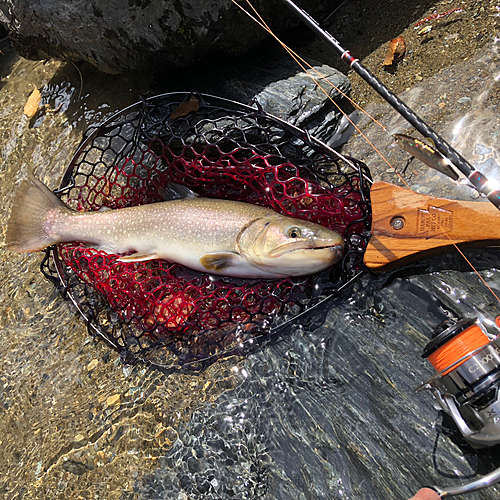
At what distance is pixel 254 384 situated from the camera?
9.77ft

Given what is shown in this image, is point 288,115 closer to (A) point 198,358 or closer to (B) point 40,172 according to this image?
(A) point 198,358

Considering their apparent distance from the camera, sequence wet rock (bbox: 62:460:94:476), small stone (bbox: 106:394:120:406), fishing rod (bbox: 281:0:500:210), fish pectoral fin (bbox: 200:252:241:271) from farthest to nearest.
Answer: small stone (bbox: 106:394:120:406) < fish pectoral fin (bbox: 200:252:241:271) < wet rock (bbox: 62:460:94:476) < fishing rod (bbox: 281:0:500:210)

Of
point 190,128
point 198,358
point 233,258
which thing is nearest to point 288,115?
point 190,128

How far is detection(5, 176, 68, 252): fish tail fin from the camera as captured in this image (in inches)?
137

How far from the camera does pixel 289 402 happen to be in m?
2.84

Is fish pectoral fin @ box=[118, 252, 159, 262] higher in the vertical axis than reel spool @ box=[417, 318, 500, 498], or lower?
lower

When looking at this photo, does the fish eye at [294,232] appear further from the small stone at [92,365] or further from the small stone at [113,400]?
the small stone at [92,365]

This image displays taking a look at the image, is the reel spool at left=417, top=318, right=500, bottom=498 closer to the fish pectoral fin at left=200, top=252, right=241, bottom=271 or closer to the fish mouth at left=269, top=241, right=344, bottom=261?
the fish mouth at left=269, top=241, right=344, bottom=261

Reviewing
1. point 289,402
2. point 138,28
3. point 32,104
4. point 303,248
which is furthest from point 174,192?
point 32,104

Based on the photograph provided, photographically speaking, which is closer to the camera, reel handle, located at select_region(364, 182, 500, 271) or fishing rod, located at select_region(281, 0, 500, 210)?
fishing rod, located at select_region(281, 0, 500, 210)

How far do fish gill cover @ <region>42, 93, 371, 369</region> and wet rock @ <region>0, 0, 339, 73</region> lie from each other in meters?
0.49

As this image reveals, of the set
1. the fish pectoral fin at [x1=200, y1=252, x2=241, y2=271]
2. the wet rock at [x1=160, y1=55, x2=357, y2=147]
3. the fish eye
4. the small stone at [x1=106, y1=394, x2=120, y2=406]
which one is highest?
the wet rock at [x1=160, y1=55, x2=357, y2=147]

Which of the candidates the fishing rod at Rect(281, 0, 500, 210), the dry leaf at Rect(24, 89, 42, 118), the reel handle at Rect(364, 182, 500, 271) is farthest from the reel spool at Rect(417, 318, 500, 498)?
the dry leaf at Rect(24, 89, 42, 118)

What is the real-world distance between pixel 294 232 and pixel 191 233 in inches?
34.1
